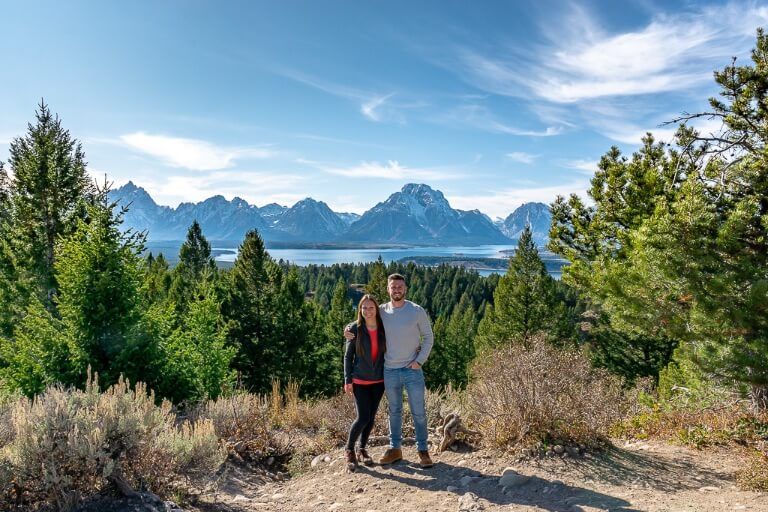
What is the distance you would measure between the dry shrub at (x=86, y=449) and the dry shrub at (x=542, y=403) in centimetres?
339

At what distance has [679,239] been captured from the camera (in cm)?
488

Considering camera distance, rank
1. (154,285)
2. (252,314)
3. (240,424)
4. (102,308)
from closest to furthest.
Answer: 1. (240,424)
2. (102,308)
3. (252,314)
4. (154,285)

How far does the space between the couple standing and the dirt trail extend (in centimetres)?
39

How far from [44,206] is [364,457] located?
585 inches

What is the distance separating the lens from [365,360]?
5.07 meters

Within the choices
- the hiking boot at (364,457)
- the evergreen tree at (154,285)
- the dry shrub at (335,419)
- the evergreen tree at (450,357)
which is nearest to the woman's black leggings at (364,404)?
the hiking boot at (364,457)

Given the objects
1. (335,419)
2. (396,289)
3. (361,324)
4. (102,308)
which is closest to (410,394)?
(361,324)

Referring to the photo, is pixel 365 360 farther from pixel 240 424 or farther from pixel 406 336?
pixel 240 424

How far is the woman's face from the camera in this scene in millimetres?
5004

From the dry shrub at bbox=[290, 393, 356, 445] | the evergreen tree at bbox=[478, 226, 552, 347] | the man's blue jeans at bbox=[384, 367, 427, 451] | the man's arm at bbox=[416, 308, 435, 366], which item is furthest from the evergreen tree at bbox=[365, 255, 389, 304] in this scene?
the man's arm at bbox=[416, 308, 435, 366]

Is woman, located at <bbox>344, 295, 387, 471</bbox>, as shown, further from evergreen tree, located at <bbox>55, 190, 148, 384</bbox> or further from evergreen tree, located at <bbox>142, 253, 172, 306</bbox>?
evergreen tree, located at <bbox>142, 253, 172, 306</bbox>

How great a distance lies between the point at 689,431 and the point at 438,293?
76.8m

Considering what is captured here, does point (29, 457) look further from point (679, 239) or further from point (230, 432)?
point (679, 239)

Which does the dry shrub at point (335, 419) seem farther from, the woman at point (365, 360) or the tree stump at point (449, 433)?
the tree stump at point (449, 433)
